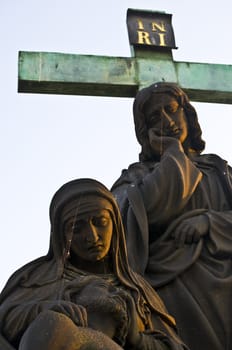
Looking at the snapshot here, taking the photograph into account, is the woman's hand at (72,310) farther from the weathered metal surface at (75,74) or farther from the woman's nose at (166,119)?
the weathered metal surface at (75,74)

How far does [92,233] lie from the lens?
13.4ft

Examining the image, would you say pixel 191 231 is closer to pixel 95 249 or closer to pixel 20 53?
pixel 95 249

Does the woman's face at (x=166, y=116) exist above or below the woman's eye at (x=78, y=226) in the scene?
above

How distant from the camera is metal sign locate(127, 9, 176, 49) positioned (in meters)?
→ 8.55

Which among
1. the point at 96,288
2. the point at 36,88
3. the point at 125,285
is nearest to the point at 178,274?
the point at 125,285

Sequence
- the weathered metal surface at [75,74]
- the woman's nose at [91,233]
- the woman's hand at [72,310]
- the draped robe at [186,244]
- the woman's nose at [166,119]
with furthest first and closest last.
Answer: the weathered metal surface at [75,74]
the woman's nose at [166,119]
the draped robe at [186,244]
the woman's nose at [91,233]
the woman's hand at [72,310]

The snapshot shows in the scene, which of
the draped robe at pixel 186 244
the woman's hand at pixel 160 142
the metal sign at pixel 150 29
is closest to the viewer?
the draped robe at pixel 186 244

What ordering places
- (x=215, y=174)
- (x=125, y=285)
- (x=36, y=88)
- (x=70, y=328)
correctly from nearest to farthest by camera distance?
1. (x=70, y=328)
2. (x=125, y=285)
3. (x=215, y=174)
4. (x=36, y=88)

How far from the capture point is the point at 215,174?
5.98 m

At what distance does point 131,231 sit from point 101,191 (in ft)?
3.99

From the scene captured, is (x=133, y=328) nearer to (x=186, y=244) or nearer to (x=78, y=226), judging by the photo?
(x=78, y=226)

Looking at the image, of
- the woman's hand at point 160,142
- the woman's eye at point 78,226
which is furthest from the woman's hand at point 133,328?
the woman's hand at point 160,142

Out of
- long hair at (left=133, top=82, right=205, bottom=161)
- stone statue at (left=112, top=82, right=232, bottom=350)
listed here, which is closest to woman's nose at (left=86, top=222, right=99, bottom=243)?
stone statue at (left=112, top=82, right=232, bottom=350)

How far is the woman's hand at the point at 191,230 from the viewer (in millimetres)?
5164
